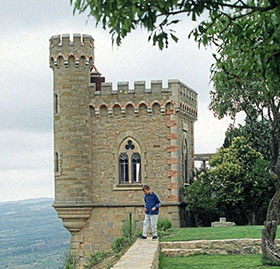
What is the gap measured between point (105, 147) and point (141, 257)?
17073mm

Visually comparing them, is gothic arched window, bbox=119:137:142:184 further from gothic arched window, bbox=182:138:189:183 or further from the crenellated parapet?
gothic arched window, bbox=182:138:189:183

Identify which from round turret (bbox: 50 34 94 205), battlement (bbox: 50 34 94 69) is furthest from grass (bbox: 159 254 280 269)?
battlement (bbox: 50 34 94 69)

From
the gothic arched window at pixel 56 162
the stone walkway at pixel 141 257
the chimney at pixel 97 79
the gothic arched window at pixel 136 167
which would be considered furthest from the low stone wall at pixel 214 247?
the chimney at pixel 97 79

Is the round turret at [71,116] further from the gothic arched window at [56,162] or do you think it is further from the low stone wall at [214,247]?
the low stone wall at [214,247]

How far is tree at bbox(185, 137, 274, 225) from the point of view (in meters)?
33.6

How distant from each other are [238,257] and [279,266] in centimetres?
314

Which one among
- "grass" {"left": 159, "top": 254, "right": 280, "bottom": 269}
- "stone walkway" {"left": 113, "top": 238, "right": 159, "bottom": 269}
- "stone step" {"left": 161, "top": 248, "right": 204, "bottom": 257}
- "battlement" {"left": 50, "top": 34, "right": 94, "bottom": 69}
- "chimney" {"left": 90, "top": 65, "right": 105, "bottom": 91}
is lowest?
"grass" {"left": 159, "top": 254, "right": 280, "bottom": 269}

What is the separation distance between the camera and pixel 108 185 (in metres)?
33.6

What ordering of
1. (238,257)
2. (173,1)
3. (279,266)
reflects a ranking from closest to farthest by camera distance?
1. (173,1)
2. (279,266)
3. (238,257)

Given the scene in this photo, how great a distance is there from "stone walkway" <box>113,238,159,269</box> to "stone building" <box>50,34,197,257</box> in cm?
1144

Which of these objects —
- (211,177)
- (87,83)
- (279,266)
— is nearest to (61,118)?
(87,83)

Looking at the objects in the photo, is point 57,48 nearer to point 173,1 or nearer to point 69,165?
point 69,165

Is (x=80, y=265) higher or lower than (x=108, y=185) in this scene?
lower

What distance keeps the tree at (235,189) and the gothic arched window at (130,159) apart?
7.71ft
